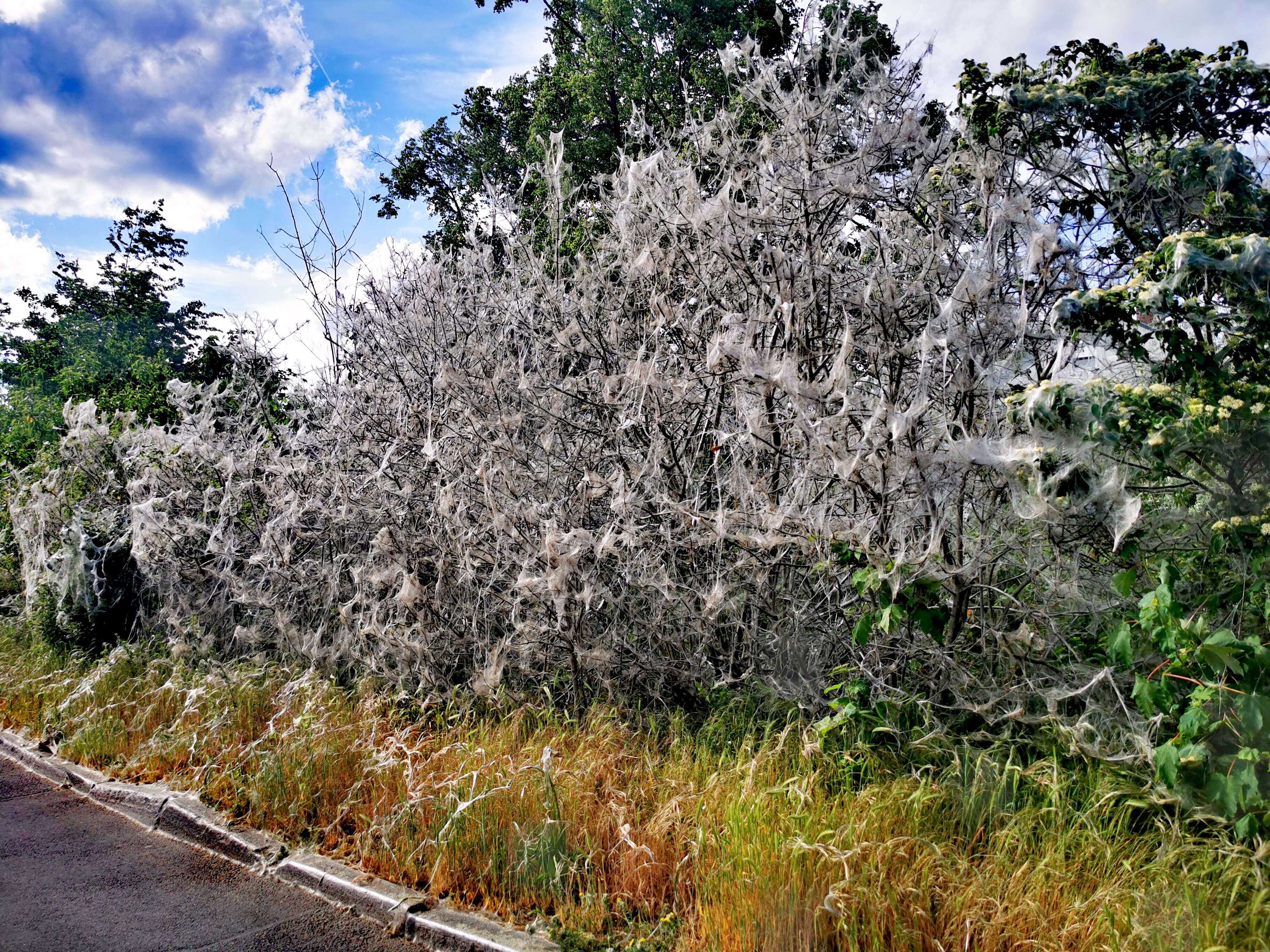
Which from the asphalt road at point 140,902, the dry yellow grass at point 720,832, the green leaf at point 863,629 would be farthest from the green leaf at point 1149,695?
the asphalt road at point 140,902

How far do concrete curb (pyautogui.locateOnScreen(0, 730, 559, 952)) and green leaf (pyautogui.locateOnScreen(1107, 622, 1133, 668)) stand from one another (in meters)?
2.60

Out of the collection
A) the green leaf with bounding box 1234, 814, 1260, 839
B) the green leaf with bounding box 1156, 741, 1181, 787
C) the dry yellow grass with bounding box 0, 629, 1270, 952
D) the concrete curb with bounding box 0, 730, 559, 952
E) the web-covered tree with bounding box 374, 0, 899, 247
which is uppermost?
the web-covered tree with bounding box 374, 0, 899, 247

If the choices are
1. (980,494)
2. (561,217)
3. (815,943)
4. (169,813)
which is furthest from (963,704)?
(169,813)

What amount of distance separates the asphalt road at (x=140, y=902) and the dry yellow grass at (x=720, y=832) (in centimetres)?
37

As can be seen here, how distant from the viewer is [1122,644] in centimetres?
332

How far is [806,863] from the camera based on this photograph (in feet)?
10.6

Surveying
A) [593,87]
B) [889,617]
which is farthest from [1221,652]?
[593,87]


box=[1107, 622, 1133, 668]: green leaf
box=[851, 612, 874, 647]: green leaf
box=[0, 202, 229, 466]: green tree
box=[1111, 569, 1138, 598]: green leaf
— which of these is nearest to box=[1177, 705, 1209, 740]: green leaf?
box=[1107, 622, 1133, 668]: green leaf

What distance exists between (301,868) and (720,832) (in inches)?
91.1

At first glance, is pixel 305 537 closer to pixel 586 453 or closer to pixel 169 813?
pixel 169 813

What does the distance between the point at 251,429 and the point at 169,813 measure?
4579 mm

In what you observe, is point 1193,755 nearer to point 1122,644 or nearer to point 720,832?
point 1122,644

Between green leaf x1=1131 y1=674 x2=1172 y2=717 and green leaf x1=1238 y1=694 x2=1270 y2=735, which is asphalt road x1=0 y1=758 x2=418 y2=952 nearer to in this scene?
green leaf x1=1131 y1=674 x2=1172 y2=717

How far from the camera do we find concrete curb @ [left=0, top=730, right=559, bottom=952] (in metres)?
3.64
